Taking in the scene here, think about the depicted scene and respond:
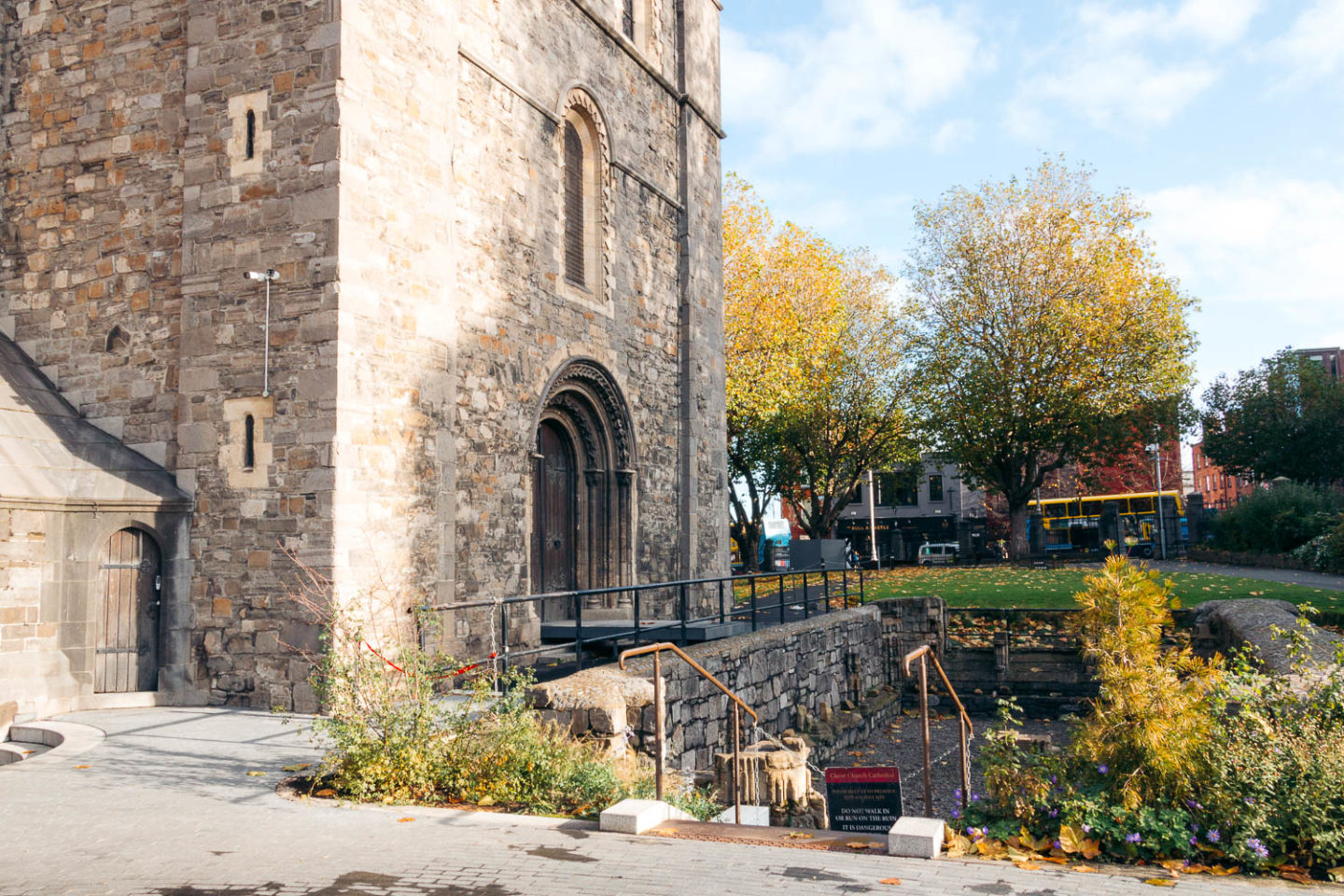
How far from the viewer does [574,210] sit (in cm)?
1644

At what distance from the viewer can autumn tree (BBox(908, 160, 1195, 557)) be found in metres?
31.9

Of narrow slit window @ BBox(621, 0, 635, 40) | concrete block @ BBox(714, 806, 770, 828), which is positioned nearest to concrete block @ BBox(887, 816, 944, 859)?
concrete block @ BBox(714, 806, 770, 828)

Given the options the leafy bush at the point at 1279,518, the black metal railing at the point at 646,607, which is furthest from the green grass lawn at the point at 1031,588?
the leafy bush at the point at 1279,518

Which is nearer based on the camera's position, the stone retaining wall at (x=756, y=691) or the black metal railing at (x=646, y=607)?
the stone retaining wall at (x=756, y=691)

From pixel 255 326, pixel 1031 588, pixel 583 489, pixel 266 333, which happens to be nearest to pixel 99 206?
pixel 255 326

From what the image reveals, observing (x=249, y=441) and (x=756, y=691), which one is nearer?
(x=249, y=441)

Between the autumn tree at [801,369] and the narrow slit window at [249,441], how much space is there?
63.2 feet

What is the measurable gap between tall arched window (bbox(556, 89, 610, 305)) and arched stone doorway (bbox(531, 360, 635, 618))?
1453 mm

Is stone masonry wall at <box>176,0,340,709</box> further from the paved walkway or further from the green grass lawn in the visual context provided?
the paved walkway

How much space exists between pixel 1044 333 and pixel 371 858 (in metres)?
29.8

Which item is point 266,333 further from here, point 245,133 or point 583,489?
point 583,489

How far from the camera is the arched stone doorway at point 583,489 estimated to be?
1572 cm

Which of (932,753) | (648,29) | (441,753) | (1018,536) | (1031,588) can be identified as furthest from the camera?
(1018,536)

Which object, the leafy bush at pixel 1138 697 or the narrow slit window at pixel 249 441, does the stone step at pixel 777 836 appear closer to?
the leafy bush at pixel 1138 697
